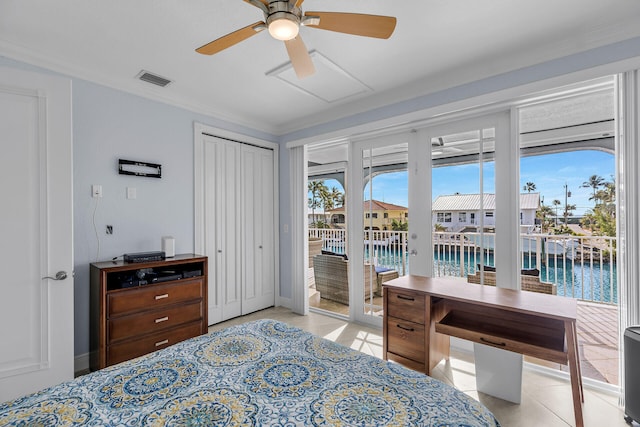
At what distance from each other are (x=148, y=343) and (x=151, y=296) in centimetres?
40

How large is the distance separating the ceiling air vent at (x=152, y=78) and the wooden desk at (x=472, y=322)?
2.81 m

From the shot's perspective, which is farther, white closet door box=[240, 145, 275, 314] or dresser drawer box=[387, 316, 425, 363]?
white closet door box=[240, 145, 275, 314]

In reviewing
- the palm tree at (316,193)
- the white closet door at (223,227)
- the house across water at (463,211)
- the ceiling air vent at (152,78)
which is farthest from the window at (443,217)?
the palm tree at (316,193)

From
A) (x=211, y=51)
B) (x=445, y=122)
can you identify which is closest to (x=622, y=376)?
(x=445, y=122)

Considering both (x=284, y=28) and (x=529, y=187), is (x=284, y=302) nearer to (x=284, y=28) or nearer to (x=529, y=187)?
(x=284, y=28)

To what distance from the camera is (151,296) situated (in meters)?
2.57

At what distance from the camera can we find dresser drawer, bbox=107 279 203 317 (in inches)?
93.4

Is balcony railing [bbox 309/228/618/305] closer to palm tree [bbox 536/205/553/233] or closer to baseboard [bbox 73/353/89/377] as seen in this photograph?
palm tree [bbox 536/205/553/233]

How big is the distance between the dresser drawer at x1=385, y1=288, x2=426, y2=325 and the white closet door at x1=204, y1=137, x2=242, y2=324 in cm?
220

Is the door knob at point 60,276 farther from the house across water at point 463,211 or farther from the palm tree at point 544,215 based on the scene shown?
the palm tree at point 544,215

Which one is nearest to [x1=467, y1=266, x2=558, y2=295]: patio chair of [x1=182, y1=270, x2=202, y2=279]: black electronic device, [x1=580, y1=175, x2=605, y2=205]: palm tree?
[x1=580, y1=175, x2=605, y2=205]: palm tree

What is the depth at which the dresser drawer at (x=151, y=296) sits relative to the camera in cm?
237

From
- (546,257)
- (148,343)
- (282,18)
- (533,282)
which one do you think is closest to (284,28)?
(282,18)

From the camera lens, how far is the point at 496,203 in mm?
2656
